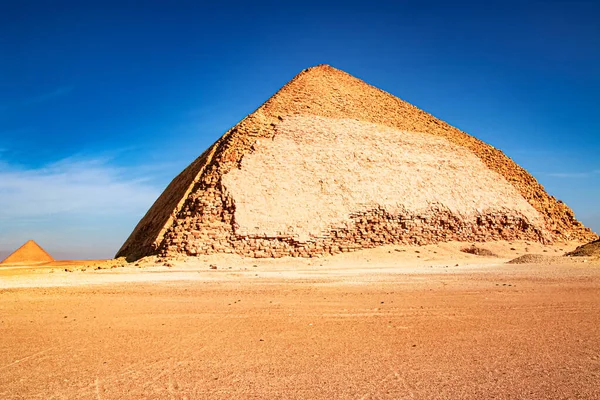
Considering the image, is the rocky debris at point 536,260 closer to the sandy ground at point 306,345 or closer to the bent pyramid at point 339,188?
the bent pyramid at point 339,188

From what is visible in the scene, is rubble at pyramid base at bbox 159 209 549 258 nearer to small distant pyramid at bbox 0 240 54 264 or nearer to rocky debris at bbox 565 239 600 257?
rocky debris at bbox 565 239 600 257

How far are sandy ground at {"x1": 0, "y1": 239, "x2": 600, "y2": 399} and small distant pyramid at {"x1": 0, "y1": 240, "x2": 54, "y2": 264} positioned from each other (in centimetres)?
4352

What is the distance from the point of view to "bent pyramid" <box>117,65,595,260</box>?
23.8m

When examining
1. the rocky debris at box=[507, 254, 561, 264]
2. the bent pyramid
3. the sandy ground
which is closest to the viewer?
the sandy ground

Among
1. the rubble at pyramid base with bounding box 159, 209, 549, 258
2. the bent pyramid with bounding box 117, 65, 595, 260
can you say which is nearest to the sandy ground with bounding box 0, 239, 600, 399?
the rubble at pyramid base with bounding box 159, 209, 549, 258

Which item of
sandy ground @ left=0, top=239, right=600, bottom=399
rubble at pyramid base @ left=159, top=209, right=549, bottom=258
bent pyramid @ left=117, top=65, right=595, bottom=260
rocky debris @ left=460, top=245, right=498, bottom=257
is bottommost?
sandy ground @ left=0, top=239, right=600, bottom=399

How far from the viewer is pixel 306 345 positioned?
5.25 meters

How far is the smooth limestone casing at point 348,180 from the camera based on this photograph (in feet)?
80.7

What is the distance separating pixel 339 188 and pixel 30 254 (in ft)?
126

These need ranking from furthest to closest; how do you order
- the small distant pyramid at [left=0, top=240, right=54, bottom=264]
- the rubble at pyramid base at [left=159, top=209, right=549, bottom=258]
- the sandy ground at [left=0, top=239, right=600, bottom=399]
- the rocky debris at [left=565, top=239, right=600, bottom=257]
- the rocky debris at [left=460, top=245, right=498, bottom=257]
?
the small distant pyramid at [left=0, top=240, right=54, bottom=264], the rocky debris at [left=460, top=245, right=498, bottom=257], the rubble at pyramid base at [left=159, top=209, right=549, bottom=258], the rocky debris at [left=565, top=239, right=600, bottom=257], the sandy ground at [left=0, top=239, right=600, bottom=399]

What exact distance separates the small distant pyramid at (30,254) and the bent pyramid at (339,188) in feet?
73.3

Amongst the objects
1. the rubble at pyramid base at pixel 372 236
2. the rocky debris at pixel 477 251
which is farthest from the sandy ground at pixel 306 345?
the rocky debris at pixel 477 251

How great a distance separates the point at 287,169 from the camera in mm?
26781

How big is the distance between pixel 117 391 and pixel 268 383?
4.06ft
